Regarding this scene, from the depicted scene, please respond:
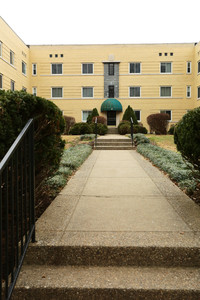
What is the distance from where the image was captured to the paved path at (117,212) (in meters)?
3.11

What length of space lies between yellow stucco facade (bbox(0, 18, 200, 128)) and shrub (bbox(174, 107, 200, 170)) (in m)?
25.9

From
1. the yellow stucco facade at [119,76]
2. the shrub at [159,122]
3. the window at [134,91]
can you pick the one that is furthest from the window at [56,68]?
the shrub at [159,122]

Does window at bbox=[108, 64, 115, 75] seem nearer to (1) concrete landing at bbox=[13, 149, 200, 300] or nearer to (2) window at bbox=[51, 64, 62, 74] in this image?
(2) window at bbox=[51, 64, 62, 74]

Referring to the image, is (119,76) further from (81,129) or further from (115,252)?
(115,252)

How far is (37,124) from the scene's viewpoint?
3.29 meters

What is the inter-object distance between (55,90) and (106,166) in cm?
2388

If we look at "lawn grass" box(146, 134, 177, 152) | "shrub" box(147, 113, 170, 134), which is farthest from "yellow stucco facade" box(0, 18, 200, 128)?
"lawn grass" box(146, 134, 177, 152)

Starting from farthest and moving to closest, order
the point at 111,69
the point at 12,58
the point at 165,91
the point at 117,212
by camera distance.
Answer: the point at 165,91 < the point at 111,69 < the point at 12,58 < the point at 117,212

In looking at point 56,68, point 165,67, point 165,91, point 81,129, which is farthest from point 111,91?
point 81,129

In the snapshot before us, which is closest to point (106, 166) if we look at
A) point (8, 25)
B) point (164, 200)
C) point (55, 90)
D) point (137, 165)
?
point (137, 165)

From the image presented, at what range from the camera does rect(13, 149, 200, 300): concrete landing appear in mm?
2346

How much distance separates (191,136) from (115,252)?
2077 millimetres

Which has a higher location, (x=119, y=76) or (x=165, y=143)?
(x=119, y=76)

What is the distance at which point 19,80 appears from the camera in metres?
26.7
